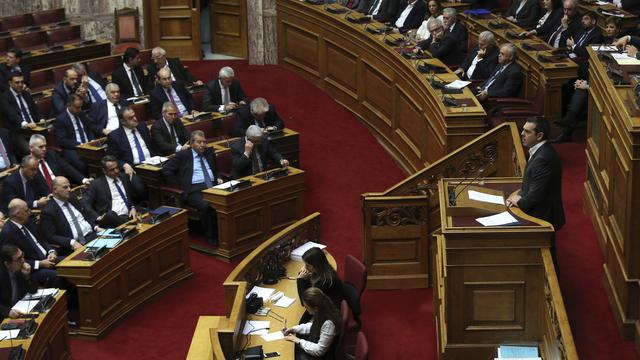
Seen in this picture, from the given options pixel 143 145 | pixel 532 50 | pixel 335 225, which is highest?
pixel 532 50

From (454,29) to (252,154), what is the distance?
3054mm

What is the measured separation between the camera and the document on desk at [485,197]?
22.6ft

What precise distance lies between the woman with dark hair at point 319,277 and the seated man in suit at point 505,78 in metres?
3.41

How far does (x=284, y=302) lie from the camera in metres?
7.72

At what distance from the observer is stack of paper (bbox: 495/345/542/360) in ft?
20.9

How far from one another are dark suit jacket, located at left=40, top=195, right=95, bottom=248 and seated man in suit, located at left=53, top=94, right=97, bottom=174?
5.59ft

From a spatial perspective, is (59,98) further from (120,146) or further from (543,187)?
(543,187)

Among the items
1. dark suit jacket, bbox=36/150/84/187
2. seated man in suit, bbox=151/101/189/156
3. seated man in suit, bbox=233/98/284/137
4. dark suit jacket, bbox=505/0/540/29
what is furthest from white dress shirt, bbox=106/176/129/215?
dark suit jacket, bbox=505/0/540/29

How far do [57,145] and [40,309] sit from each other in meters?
3.81

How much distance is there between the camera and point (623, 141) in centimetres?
683

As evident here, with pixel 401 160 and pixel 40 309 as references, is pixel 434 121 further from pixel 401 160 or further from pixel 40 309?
pixel 40 309

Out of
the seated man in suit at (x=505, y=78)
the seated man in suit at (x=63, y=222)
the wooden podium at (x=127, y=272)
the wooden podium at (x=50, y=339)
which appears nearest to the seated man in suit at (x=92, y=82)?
the seated man in suit at (x=63, y=222)

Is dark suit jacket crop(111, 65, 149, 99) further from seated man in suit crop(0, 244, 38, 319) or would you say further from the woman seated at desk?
the woman seated at desk

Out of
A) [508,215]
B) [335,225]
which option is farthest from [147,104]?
[508,215]
